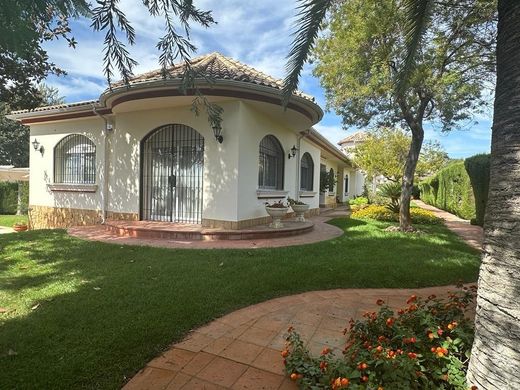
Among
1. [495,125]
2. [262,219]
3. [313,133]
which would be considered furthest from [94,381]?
[313,133]

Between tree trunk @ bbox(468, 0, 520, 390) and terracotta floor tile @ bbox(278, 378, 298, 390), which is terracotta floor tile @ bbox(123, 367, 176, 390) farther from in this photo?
tree trunk @ bbox(468, 0, 520, 390)

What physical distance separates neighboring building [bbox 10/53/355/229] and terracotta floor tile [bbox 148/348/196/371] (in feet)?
17.9

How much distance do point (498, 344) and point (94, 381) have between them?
2.72 metres

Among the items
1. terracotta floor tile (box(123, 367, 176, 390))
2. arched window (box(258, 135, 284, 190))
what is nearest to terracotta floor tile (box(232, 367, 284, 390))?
terracotta floor tile (box(123, 367, 176, 390))

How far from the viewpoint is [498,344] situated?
1746mm

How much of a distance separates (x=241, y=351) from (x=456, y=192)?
58.5 feet

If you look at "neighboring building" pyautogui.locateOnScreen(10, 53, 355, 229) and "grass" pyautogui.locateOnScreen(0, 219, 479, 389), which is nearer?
"grass" pyautogui.locateOnScreen(0, 219, 479, 389)

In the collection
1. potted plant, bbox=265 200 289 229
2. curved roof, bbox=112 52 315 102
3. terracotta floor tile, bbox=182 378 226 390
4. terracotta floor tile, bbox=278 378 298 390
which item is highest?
curved roof, bbox=112 52 315 102

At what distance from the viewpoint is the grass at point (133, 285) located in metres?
2.63

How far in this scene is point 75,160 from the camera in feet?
38.5

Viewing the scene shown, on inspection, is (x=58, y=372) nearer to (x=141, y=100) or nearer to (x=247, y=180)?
(x=247, y=180)

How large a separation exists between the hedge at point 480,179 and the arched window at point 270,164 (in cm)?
754

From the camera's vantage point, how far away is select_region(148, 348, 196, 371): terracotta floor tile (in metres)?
2.61

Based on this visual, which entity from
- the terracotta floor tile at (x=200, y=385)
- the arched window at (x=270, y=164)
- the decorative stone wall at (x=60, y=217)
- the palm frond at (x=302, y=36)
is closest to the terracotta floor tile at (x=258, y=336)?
the terracotta floor tile at (x=200, y=385)
